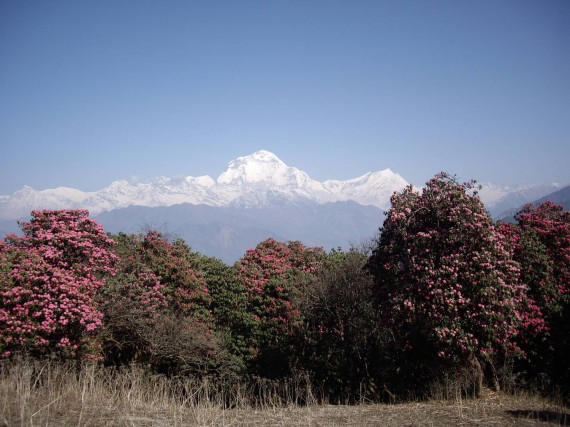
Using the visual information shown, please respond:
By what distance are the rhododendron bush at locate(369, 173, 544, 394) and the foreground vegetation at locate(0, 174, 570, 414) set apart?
42mm

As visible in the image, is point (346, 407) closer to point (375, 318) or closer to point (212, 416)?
point (212, 416)

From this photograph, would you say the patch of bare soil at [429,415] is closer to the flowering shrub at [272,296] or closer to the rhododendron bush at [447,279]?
the rhododendron bush at [447,279]

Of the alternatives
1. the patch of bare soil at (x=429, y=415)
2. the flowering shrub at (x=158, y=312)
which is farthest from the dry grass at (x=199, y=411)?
the flowering shrub at (x=158, y=312)

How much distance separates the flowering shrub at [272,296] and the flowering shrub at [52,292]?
6.49m

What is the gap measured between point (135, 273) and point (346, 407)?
10424 millimetres

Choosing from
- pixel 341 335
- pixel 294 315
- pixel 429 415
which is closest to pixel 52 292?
pixel 294 315

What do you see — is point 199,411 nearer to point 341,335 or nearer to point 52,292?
point 52,292

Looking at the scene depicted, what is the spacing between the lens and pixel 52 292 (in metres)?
12.5

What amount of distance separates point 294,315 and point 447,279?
8270mm

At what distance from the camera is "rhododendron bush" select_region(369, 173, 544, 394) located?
10.9 meters

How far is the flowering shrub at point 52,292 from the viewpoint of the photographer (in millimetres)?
11734

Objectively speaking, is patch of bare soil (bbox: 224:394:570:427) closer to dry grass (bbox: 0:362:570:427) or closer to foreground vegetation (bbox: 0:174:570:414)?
dry grass (bbox: 0:362:570:427)

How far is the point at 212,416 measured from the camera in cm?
839

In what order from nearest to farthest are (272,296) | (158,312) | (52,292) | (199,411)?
1. (199,411)
2. (52,292)
3. (158,312)
4. (272,296)
